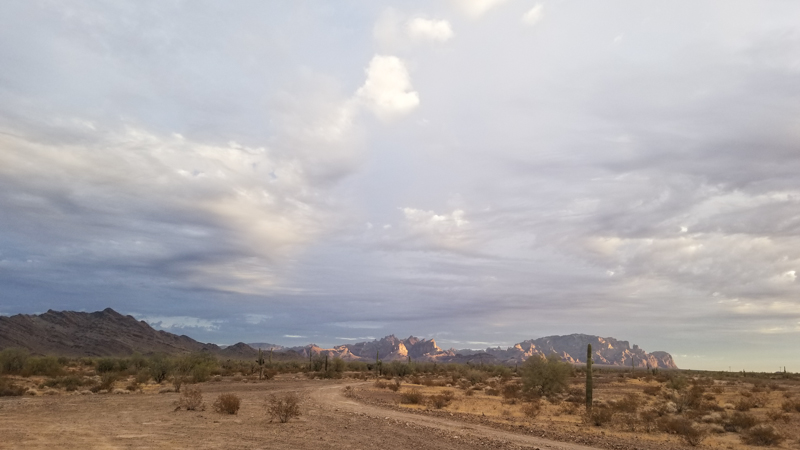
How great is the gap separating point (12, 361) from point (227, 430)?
163 ft

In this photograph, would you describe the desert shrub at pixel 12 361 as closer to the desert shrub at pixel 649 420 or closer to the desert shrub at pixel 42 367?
the desert shrub at pixel 42 367

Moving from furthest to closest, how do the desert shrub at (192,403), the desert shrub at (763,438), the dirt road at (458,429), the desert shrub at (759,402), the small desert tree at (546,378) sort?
1. the small desert tree at (546,378)
2. the desert shrub at (759,402)
3. the desert shrub at (192,403)
4. the desert shrub at (763,438)
5. the dirt road at (458,429)

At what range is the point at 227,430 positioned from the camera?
61.1ft

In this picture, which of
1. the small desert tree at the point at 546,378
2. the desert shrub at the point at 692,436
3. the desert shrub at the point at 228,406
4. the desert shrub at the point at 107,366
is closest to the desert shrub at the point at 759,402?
the small desert tree at the point at 546,378

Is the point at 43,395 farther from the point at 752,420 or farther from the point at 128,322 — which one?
the point at 128,322

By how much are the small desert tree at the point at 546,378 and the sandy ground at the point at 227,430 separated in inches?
830

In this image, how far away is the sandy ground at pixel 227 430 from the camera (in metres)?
15.8

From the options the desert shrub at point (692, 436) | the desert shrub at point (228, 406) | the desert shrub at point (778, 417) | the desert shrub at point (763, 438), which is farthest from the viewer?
the desert shrub at point (778, 417)

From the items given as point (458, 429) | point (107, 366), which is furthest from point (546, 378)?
point (107, 366)

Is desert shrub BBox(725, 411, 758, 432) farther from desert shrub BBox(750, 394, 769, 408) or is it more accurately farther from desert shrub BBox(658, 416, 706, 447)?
desert shrub BBox(750, 394, 769, 408)

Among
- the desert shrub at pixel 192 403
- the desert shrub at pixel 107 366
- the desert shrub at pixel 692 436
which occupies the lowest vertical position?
the desert shrub at pixel 107 366

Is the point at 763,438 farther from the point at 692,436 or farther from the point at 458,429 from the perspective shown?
the point at 458,429

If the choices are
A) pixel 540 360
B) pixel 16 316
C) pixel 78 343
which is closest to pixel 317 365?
pixel 540 360

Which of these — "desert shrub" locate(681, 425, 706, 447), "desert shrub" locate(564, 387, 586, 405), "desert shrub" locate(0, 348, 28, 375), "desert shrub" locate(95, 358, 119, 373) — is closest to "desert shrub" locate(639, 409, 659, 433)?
"desert shrub" locate(681, 425, 706, 447)
